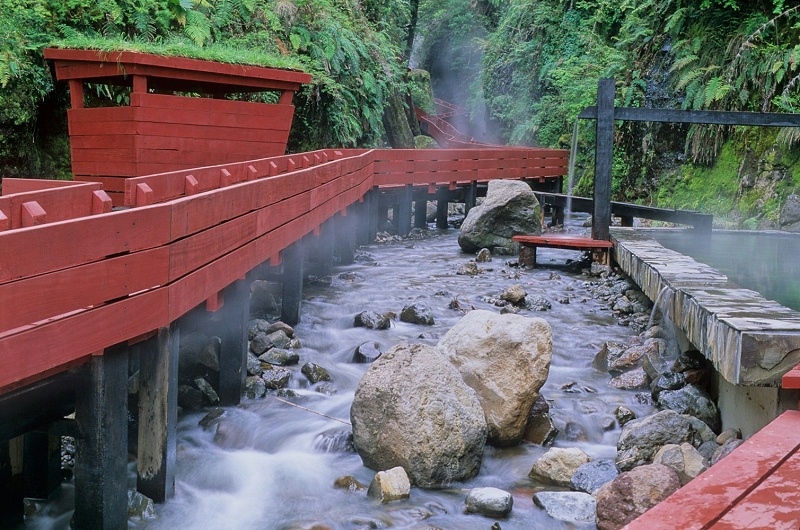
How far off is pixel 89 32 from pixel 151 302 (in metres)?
8.55

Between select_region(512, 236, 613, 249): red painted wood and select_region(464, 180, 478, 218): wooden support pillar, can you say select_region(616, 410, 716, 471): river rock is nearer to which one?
select_region(512, 236, 613, 249): red painted wood

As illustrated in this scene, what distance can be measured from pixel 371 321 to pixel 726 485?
651cm

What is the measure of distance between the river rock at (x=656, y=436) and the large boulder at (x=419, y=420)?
1.00 meters

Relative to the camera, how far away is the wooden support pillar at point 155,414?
4.72 m

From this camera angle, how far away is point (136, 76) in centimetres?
863

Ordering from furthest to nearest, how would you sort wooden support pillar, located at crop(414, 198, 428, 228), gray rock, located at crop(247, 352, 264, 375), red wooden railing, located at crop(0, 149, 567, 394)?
wooden support pillar, located at crop(414, 198, 428, 228), gray rock, located at crop(247, 352, 264, 375), red wooden railing, located at crop(0, 149, 567, 394)

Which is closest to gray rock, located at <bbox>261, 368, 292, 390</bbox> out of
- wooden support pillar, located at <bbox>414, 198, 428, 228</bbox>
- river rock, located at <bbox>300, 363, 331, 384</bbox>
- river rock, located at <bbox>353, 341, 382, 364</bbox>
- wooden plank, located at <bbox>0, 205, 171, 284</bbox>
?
river rock, located at <bbox>300, 363, 331, 384</bbox>

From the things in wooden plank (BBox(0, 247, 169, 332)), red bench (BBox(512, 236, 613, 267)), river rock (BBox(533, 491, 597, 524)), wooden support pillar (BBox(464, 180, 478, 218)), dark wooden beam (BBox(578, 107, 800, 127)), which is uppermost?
dark wooden beam (BBox(578, 107, 800, 127))

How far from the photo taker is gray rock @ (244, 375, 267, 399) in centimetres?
685

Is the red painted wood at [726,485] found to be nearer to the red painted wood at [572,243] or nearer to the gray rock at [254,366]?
the gray rock at [254,366]

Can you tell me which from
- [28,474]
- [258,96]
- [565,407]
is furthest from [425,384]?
[258,96]

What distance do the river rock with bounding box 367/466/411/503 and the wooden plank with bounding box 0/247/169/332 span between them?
73.8 inches

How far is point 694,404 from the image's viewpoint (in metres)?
6.09

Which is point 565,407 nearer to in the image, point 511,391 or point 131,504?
point 511,391
